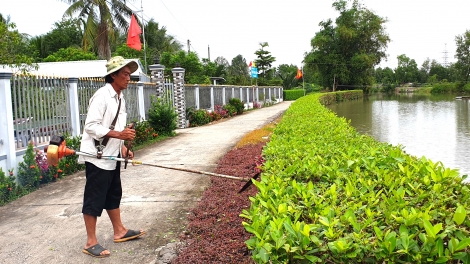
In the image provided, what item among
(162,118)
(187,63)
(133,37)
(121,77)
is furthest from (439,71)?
(121,77)

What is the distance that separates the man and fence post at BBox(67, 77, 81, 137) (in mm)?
4615

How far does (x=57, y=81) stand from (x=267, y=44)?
53060 millimetres

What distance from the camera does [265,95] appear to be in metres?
39.1

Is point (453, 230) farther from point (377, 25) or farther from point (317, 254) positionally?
point (377, 25)

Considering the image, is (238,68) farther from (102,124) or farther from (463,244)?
(463,244)

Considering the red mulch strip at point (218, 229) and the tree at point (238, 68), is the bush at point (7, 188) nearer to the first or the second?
the red mulch strip at point (218, 229)

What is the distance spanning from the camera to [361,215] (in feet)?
7.83

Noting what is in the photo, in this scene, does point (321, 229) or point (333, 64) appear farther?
point (333, 64)

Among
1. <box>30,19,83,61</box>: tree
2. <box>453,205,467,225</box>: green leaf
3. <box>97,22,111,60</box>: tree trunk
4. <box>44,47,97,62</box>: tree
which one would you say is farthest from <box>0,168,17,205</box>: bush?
<box>30,19,83,61</box>: tree

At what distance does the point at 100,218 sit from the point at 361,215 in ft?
10.4

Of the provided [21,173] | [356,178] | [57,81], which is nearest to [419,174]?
[356,178]

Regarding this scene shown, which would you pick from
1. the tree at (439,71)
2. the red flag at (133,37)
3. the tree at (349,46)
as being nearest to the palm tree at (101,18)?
the red flag at (133,37)

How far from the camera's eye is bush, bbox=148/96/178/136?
12.3 m

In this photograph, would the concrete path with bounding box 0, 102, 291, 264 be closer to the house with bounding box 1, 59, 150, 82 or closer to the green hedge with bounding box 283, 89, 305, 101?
the house with bounding box 1, 59, 150, 82
